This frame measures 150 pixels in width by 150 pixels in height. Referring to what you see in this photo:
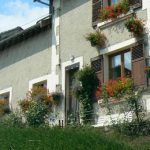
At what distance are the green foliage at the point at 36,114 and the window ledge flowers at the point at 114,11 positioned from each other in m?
3.58

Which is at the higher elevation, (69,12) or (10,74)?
(69,12)

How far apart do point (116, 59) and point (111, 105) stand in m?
1.72

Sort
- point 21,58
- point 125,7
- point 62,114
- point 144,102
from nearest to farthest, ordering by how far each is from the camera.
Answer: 1. point 144,102
2. point 125,7
3. point 62,114
4. point 21,58

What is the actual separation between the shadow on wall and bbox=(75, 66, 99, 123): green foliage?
3299 millimetres

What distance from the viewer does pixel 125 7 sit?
16312 millimetres

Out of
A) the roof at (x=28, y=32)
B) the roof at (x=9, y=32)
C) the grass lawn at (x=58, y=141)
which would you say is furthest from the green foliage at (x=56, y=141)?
the roof at (x=9, y=32)

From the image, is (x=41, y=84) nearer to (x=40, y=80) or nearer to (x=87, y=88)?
(x=40, y=80)

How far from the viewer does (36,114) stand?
57.5 ft

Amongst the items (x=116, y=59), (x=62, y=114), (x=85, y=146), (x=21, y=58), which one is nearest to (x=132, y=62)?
(x=116, y=59)

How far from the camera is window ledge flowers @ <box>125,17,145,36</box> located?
15477mm

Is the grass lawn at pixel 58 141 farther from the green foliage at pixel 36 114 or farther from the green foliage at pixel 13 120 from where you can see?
the green foliage at pixel 13 120

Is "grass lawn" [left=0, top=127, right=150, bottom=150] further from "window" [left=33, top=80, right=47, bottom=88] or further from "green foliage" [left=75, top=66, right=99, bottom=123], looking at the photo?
"window" [left=33, top=80, right=47, bottom=88]

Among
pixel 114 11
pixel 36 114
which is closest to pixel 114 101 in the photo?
pixel 114 11

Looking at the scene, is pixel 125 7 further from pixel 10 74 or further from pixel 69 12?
pixel 10 74
